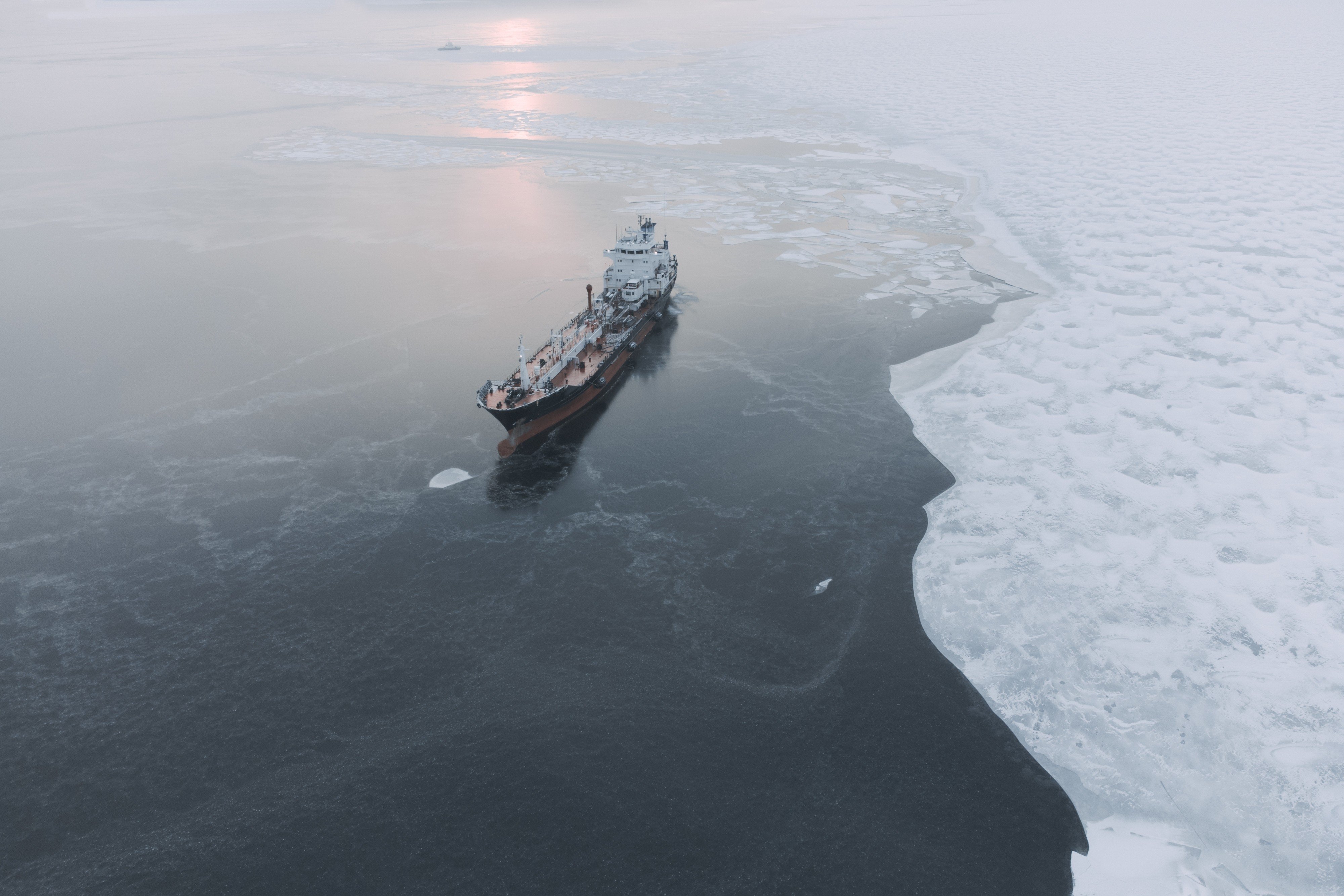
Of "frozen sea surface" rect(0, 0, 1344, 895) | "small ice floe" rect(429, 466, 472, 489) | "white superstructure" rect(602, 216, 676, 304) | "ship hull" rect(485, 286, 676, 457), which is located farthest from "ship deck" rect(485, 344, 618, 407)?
"white superstructure" rect(602, 216, 676, 304)

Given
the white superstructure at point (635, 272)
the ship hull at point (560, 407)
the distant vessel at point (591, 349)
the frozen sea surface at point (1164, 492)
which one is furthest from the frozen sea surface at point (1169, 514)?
the white superstructure at point (635, 272)

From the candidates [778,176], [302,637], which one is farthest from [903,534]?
[778,176]

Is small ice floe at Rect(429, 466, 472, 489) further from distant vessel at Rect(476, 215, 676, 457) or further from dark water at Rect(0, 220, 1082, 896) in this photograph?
distant vessel at Rect(476, 215, 676, 457)

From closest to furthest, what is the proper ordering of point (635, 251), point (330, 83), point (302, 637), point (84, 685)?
point (84, 685), point (302, 637), point (635, 251), point (330, 83)

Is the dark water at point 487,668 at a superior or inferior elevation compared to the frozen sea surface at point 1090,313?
inferior

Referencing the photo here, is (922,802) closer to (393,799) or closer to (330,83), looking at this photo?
(393,799)

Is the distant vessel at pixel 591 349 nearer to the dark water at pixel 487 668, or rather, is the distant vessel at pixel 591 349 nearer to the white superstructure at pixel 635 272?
the white superstructure at pixel 635 272
